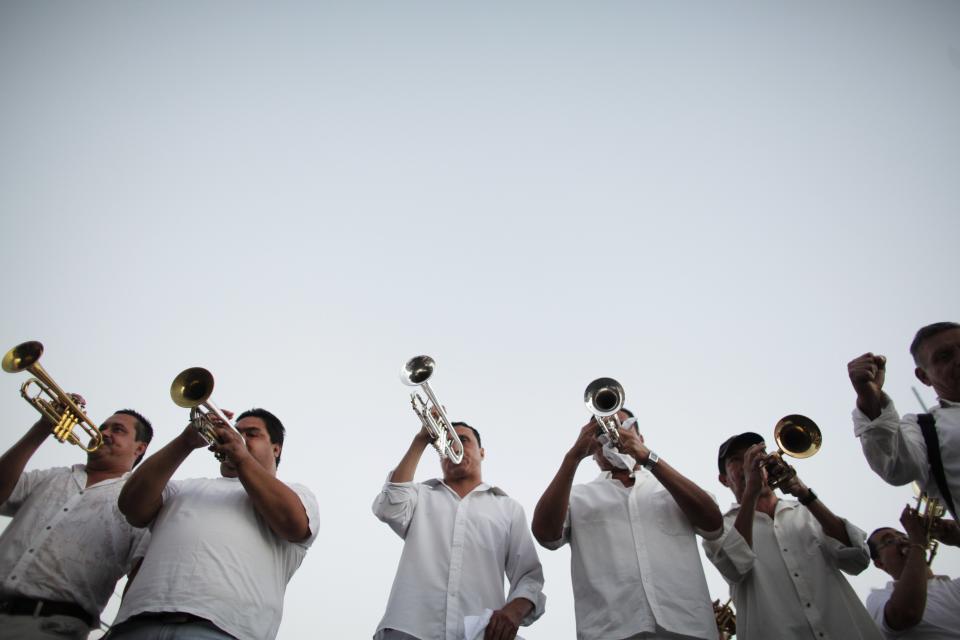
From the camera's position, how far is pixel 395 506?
4137 mm

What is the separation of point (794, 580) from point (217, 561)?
3.55m

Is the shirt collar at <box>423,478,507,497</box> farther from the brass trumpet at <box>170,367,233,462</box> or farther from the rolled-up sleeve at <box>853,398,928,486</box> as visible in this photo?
the rolled-up sleeve at <box>853,398,928,486</box>

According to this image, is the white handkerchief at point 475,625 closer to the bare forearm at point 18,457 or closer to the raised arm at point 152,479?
the raised arm at point 152,479

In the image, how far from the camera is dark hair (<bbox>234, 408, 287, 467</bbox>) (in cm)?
443

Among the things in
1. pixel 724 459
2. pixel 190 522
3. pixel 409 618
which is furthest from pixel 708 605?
pixel 190 522

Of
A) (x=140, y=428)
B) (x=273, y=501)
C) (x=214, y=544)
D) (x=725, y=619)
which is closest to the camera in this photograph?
(x=214, y=544)

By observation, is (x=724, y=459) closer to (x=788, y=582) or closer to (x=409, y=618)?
(x=788, y=582)

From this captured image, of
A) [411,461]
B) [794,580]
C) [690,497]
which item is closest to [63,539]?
[411,461]

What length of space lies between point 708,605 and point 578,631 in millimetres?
779

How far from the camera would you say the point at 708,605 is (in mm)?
3406

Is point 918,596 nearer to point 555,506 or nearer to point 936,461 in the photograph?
point 936,461

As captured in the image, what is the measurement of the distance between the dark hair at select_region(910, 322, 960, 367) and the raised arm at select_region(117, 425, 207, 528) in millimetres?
4611

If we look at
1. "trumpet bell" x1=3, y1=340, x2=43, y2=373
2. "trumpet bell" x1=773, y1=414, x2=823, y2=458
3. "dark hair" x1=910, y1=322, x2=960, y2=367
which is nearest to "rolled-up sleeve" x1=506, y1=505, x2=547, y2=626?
"trumpet bell" x1=773, y1=414, x2=823, y2=458

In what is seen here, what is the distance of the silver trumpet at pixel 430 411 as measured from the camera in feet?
15.4
